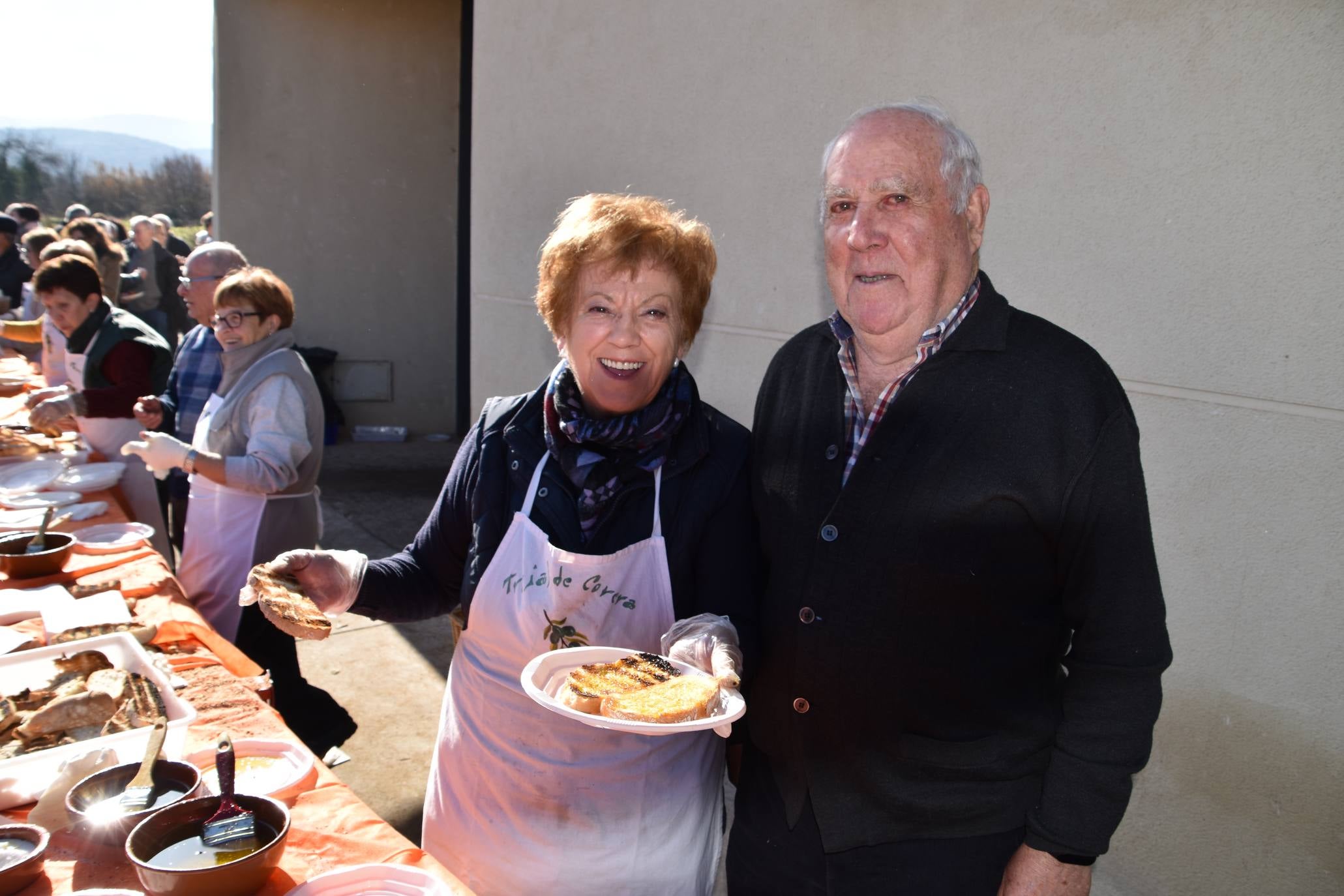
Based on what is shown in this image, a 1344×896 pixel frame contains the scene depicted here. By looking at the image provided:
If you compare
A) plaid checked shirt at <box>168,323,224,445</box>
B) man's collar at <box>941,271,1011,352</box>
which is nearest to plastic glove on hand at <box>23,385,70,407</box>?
plaid checked shirt at <box>168,323,224,445</box>

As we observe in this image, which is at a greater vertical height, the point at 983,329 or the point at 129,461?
the point at 983,329

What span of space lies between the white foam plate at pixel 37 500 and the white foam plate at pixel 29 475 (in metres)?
0.03

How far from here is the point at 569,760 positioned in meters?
1.86

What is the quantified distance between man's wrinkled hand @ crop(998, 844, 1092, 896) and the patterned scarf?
95cm

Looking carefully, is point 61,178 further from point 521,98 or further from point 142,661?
point 142,661

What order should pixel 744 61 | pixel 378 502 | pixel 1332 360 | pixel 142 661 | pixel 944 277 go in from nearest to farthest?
pixel 944 277, pixel 142 661, pixel 1332 360, pixel 744 61, pixel 378 502

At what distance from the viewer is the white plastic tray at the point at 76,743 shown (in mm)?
1619

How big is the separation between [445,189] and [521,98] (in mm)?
4041

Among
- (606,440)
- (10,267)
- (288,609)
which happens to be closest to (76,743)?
(288,609)

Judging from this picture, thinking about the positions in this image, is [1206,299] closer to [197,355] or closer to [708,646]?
[708,646]

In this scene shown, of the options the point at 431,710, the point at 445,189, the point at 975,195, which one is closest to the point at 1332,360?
the point at 975,195

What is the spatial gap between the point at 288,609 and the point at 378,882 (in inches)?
20.2

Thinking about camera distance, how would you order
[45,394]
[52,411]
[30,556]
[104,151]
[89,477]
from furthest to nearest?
[104,151]
[45,394]
[52,411]
[89,477]
[30,556]

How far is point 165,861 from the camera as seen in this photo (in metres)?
1.35
